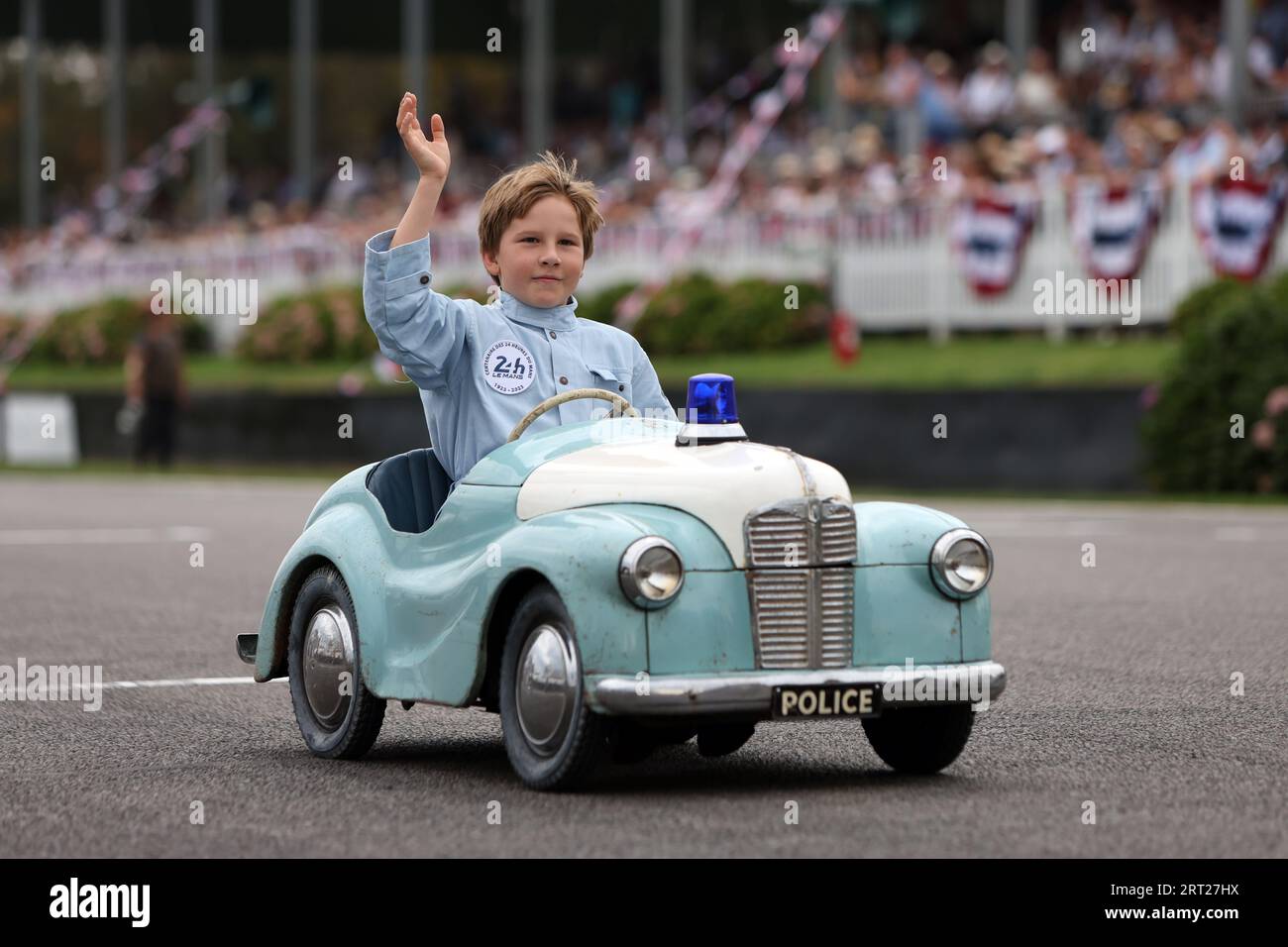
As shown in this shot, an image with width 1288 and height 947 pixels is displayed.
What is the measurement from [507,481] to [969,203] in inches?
737

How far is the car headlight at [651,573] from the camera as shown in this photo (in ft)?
19.8

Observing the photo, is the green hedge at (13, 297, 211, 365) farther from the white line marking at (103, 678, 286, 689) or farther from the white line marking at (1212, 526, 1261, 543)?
the white line marking at (103, 678, 286, 689)

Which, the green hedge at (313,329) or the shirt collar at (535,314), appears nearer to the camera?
the shirt collar at (535,314)

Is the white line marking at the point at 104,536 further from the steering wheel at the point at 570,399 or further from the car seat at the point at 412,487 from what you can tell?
the steering wheel at the point at 570,399

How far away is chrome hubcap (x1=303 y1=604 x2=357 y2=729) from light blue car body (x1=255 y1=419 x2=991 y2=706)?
0.50ft

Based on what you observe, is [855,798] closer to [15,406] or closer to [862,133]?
[862,133]

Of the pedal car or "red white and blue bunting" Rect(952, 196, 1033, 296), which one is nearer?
the pedal car

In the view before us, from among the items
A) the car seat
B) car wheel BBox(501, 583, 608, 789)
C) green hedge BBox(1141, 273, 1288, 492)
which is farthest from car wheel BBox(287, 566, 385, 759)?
green hedge BBox(1141, 273, 1288, 492)

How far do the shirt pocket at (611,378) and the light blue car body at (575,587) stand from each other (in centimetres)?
40

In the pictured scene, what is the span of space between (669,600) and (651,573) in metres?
0.08

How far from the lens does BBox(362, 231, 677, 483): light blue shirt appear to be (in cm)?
675
